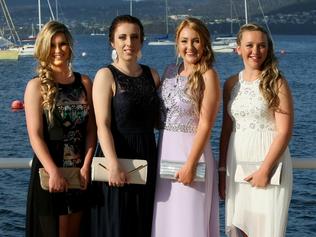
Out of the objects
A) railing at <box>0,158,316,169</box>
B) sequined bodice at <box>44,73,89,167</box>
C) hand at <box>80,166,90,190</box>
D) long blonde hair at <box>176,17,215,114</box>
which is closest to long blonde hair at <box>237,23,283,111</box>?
long blonde hair at <box>176,17,215,114</box>

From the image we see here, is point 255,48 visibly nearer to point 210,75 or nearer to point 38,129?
point 210,75

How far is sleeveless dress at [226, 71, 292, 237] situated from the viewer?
4355mm

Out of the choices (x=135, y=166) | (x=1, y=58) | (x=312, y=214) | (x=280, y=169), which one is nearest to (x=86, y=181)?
(x=135, y=166)

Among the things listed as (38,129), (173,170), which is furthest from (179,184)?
(38,129)

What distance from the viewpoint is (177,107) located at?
4.36 meters

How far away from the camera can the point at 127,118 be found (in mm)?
4324

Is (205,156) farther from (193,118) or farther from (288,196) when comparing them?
(288,196)

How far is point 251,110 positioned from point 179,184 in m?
0.63

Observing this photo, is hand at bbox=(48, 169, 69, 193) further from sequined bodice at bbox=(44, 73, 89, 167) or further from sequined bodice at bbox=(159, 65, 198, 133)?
sequined bodice at bbox=(159, 65, 198, 133)

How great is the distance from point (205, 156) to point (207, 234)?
496 mm

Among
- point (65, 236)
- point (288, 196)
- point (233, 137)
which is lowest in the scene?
point (65, 236)

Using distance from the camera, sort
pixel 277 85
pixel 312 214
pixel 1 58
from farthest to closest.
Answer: pixel 1 58 < pixel 312 214 < pixel 277 85

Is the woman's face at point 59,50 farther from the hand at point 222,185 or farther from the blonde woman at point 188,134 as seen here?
the hand at point 222,185

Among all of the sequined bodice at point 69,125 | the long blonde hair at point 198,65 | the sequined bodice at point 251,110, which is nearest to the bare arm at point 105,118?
the sequined bodice at point 69,125
